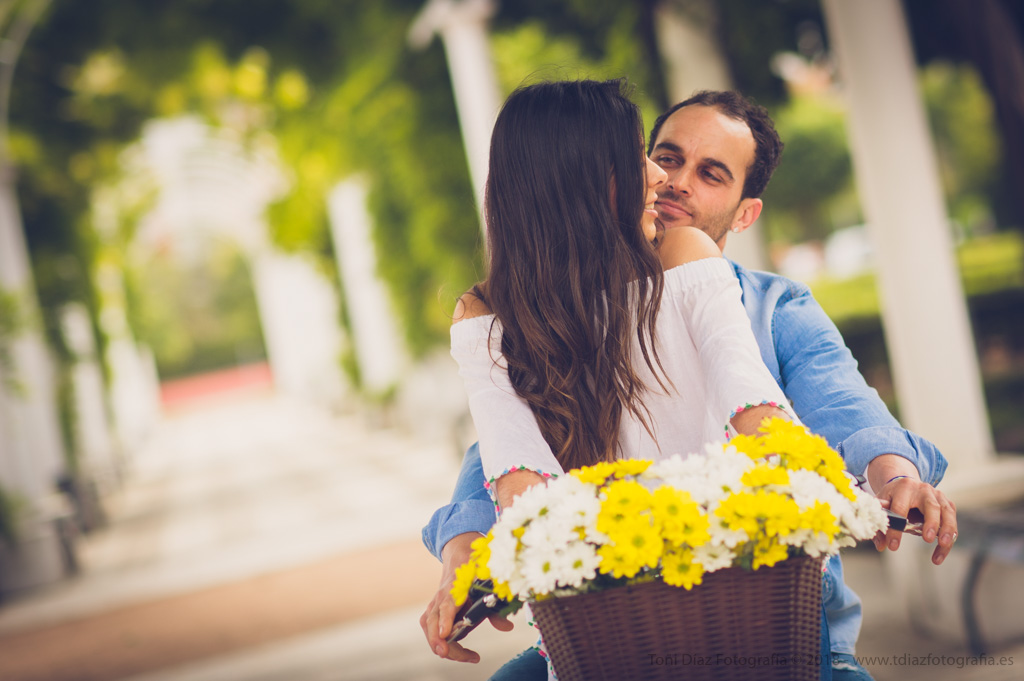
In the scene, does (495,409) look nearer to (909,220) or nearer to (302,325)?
(909,220)

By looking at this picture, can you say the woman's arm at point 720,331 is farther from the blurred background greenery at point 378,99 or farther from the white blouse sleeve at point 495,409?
the blurred background greenery at point 378,99

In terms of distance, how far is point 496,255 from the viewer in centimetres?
155

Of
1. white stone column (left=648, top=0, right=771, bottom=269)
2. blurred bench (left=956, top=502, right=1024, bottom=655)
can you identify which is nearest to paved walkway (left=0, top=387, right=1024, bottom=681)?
blurred bench (left=956, top=502, right=1024, bottom=655)

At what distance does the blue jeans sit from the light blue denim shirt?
37 millimetres

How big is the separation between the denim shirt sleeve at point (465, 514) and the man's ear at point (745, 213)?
2.21 ft

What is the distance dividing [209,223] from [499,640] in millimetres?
36931

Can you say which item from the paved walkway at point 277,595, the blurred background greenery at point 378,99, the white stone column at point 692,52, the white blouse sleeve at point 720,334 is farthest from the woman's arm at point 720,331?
the white stone column at point 692,52

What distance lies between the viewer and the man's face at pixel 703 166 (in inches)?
71.2

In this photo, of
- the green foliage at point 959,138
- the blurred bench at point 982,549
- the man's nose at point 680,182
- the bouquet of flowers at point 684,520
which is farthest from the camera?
the green foliage at point 959,138

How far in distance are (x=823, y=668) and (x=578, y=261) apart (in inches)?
27.3

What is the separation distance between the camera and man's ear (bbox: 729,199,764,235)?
6.16 ft

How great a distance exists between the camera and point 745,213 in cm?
190

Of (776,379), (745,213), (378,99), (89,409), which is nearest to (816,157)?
(89,409)

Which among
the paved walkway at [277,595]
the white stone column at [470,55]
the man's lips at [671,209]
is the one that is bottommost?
the paved walkway at [277,595]
